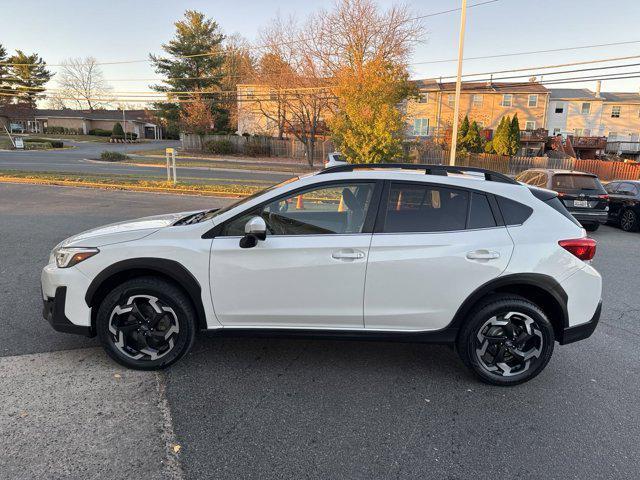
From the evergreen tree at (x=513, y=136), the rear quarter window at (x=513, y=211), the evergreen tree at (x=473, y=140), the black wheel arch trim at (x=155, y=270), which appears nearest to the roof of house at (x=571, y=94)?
the evergreen tree at (x=513, y=136)

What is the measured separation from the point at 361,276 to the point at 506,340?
1.29m

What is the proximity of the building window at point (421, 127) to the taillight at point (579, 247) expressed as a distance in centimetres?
4727

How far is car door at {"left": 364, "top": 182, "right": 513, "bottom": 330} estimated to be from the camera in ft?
10.4

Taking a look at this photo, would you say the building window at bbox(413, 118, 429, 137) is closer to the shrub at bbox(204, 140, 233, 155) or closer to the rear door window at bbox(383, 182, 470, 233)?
the shrub at bbox(204, 140, 233, 155)

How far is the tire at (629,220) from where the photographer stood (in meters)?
11.1

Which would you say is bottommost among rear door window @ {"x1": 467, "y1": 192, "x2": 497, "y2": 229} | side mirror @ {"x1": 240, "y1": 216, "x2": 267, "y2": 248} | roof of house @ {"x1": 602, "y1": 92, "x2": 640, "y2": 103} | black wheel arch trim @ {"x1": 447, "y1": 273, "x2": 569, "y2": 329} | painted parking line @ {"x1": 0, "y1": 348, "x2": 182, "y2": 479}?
painted parking line @ {"x1": 0, "y1": 348, "x2": 182, "y2": 479}

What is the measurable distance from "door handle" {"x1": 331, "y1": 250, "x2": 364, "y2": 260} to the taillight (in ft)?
5.18

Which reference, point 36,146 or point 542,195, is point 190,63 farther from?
point 542,195

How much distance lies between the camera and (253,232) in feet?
10.1

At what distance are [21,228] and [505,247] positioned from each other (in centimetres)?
902

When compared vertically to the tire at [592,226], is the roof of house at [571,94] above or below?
above

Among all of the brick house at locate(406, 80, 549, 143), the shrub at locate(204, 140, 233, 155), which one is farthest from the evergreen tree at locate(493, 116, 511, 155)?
the shrub at locate(204, 140, 233, 155)

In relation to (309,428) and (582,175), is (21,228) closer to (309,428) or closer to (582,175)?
(309,428)

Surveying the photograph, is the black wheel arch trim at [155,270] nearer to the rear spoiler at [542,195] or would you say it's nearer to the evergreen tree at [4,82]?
the rear spoiler at [542,195]
